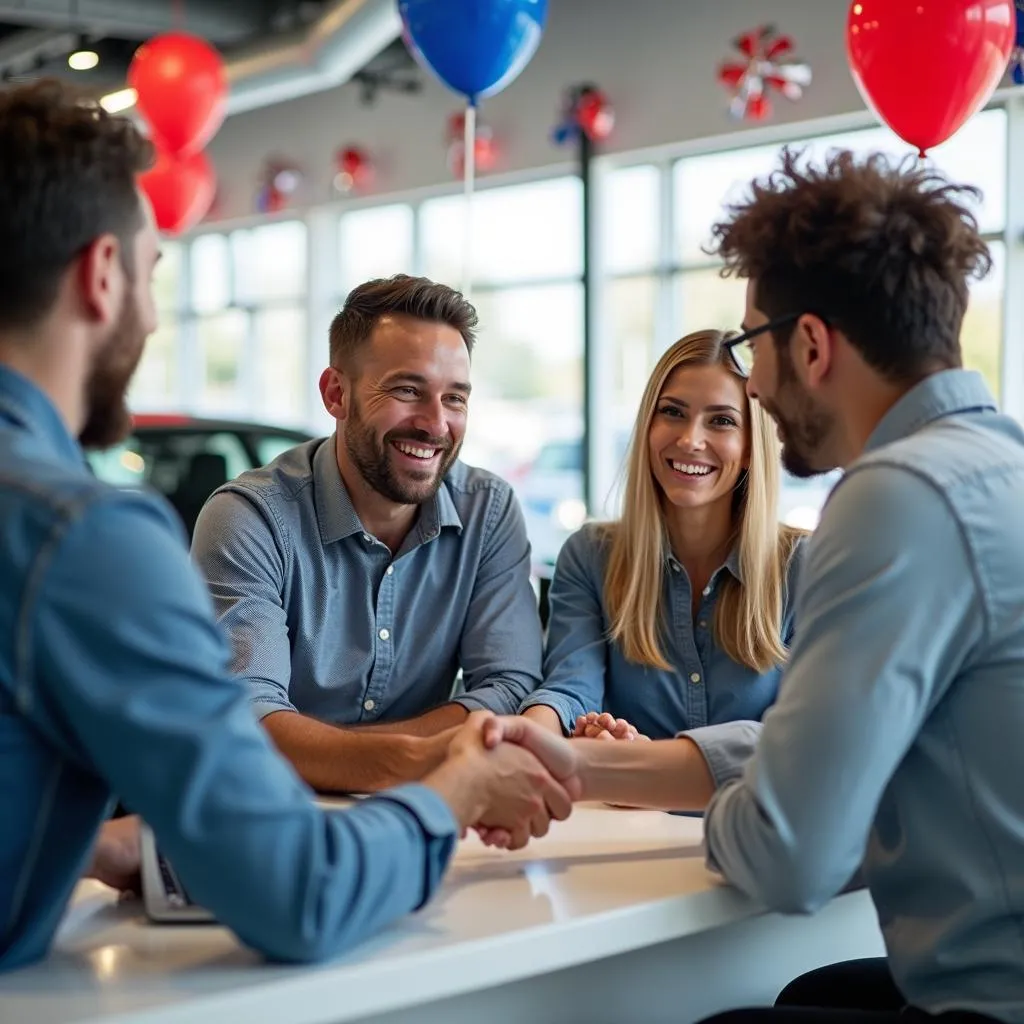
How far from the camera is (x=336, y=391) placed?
8.76 ft

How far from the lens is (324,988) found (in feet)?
4.11

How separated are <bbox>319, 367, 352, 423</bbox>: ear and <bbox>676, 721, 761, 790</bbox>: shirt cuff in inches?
41.2

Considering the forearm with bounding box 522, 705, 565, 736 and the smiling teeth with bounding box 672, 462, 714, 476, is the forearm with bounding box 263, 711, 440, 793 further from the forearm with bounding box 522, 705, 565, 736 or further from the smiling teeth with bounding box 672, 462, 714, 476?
the smiling teeth with bounding box 672, 462, 714, 476

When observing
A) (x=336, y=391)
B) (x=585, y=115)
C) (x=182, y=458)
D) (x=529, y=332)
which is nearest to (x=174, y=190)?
(x=585, y=115)

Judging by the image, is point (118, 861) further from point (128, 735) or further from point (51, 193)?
point (51, 193)

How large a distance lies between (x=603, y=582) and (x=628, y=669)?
0.56ft

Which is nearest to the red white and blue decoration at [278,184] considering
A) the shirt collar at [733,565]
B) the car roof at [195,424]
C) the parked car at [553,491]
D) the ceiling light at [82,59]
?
the ceiling light at [82,59]

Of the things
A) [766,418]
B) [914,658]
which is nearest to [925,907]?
[914,658]

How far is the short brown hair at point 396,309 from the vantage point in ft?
8.46

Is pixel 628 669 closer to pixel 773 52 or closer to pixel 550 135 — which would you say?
pixel 773 52

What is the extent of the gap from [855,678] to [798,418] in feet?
1.24

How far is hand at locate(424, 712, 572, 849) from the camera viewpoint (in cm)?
157

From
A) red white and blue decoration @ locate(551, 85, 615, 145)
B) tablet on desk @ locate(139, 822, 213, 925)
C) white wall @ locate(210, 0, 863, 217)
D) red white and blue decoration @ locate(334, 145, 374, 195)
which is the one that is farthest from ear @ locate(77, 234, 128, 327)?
red white and blue decoration @ locate(334, 145, 374, 195)

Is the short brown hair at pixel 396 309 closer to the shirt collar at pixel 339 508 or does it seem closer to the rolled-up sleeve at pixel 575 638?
the shirt collar at pixel 339 508
